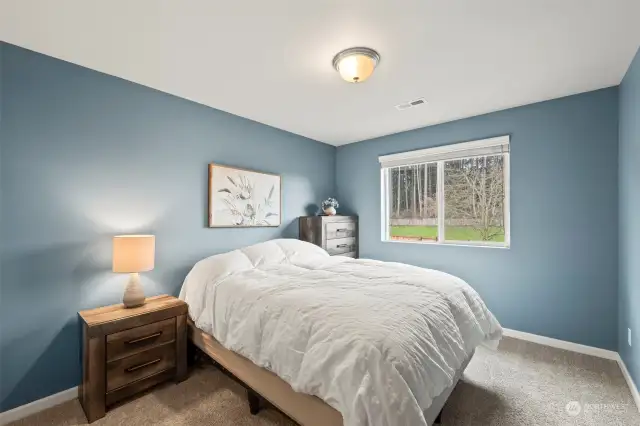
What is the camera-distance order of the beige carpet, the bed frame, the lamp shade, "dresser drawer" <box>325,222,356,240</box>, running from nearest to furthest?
1. the bed frame
2. the beige carpet
3. the lamp shade
4. "dresser drawer" <box>325,222,356,240</box>

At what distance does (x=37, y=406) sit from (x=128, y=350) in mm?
669

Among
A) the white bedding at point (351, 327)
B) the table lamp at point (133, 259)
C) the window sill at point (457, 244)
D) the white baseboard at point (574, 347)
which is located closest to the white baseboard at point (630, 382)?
the white baseboard at point (574, 347)

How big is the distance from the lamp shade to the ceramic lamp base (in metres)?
0.14

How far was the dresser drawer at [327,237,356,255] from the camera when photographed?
3.96 meters

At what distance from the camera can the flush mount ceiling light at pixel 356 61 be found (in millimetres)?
1989

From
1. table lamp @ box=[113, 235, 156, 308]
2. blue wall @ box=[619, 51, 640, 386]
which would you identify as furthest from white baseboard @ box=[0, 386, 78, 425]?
blue wall @ box=[619, 51, 640, 386]

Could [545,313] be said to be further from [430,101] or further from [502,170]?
[430,101]

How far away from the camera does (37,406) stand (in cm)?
194

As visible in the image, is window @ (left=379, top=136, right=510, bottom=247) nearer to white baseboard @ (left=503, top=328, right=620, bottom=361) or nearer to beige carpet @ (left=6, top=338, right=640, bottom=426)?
white baseboard @ (left=503, top=328, right=620, bottom=361)

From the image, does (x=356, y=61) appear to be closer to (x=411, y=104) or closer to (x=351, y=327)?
(x=411, y=104)

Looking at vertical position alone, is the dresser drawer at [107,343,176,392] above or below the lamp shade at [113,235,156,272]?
below

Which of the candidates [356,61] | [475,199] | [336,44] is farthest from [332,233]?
[336,44]

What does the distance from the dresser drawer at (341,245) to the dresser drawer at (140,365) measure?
222 centimetres

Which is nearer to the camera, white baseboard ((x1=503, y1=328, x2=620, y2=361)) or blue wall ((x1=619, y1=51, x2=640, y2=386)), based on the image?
blue wall ((x1=619, y1=51, x2=640, y2=386))
